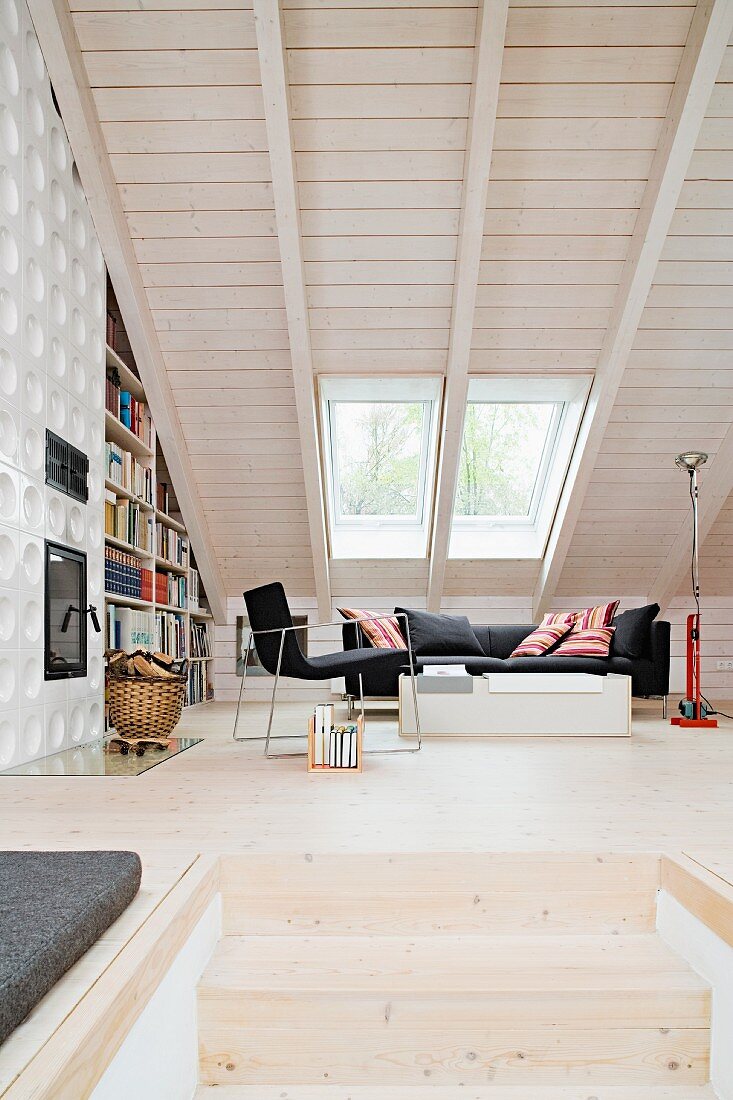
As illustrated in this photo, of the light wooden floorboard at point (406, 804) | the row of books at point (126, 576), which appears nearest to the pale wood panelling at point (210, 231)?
the row of books at point (126, 576)

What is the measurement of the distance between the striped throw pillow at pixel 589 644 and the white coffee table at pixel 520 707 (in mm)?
882

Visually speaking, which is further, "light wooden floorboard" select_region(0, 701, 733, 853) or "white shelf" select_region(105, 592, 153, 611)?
"white shelf" select_region(105, 592, 153, 611)

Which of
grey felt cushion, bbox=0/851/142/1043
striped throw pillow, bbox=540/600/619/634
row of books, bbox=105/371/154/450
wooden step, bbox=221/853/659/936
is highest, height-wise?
row of books, bbox=105/371/154/450

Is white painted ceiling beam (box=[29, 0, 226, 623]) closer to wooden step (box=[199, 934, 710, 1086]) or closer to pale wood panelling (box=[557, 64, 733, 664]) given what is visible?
pale wood panelling (box=[557, 64, 733, 664])

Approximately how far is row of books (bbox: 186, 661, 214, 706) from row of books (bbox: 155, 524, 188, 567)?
30.0 inches

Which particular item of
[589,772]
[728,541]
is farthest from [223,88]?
[728,541]

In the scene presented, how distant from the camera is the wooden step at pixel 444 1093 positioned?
5.08ft

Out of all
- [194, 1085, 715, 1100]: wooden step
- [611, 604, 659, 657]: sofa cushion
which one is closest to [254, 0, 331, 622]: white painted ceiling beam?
[611, 604, 659, 657]: sofa cushion

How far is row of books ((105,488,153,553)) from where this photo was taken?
14.6 feet

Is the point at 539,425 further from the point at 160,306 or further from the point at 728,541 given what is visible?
the point at 160,306

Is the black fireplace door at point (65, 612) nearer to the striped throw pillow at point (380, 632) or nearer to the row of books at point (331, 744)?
the row of books at point (331, 744)

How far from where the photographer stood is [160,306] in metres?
4.54

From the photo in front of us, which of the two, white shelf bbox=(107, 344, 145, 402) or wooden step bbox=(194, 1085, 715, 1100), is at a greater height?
white shelf bbox=(107, 344, 145, 402)

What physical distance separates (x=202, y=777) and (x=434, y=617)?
284 centimetres
